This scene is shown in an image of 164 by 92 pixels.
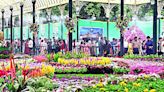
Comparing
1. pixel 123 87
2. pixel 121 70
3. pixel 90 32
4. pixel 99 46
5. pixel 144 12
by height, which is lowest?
pixel 121 70

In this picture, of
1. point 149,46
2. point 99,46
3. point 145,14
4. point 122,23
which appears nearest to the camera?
point 122,23

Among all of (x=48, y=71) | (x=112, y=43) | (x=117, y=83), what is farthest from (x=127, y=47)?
(x=117, y=83)

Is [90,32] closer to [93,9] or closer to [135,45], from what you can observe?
[135,45]

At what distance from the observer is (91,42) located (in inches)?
1129

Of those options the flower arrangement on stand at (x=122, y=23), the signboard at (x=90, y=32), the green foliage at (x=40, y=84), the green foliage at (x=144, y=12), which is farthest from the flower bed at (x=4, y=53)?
the green foliage at (x=144, y=12)

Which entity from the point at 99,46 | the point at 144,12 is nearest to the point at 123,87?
the point at 99,46

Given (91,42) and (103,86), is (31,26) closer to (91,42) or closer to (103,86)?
(91,42)

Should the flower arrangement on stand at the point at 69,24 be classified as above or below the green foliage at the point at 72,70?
above

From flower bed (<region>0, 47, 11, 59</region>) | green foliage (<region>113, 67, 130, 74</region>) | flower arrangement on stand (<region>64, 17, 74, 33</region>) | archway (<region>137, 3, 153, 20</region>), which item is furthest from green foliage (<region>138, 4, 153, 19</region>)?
green foliage (<region>113, 67, 130, 74</region>)

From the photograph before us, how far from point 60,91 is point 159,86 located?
67.5 inches

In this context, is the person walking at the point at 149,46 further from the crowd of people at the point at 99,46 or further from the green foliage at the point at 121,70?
the green foliage at the point at 121,70

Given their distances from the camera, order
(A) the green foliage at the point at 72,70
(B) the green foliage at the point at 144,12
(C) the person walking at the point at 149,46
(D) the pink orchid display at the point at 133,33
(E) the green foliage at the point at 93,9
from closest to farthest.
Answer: (A) the green foliage at the point at 72,70 < (C) the person walking at the point at 149,46 < (D) the pink orchid display at the point at 133,33 < (E) the green foliage at the point at 93,9 < (B) the green foliage at the point at 144,12

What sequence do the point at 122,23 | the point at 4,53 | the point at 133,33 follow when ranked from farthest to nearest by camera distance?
the point at 133,33 → the point at 122,23 → the point at 4,53

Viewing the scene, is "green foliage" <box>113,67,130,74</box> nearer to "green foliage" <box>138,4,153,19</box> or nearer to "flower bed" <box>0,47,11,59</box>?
"flower bed" <box>0,47,11,59</box>
